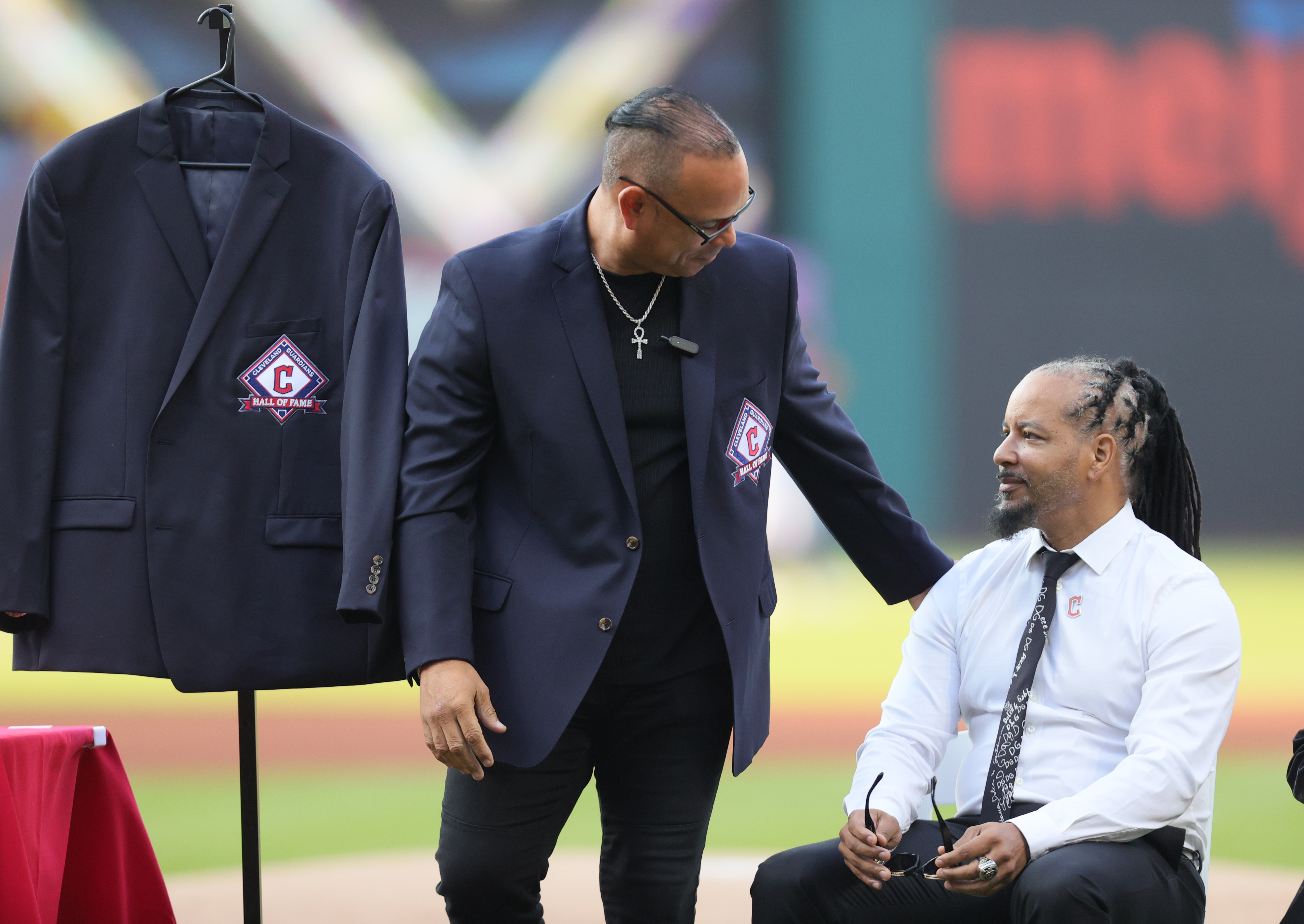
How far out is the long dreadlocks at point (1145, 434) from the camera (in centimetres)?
224

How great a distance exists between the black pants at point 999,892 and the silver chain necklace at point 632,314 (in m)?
0.83

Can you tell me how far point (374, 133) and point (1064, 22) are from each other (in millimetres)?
6022

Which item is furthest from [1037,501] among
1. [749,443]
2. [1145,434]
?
[749,443]

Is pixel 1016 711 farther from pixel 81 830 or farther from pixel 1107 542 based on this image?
pixel 81 830

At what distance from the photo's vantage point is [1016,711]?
6.90 feet

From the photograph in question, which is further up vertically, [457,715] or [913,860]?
[457,715]

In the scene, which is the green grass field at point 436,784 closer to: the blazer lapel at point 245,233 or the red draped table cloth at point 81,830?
the red draped table cloth at point 81,830

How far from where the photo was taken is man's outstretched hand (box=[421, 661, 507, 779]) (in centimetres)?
193

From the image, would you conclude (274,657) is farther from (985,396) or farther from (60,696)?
(985,396)

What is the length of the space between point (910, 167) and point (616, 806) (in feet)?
32.3

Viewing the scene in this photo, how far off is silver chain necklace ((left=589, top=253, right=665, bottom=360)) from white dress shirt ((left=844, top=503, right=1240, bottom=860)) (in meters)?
0.68

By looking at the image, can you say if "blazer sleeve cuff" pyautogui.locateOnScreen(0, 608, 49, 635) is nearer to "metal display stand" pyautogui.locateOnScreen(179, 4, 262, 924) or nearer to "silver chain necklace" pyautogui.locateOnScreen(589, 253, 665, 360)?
"metal display stand" pyautogui.locateOnScreen(179, 4, 262, 924)

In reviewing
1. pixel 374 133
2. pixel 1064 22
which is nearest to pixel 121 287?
pixel 374 133

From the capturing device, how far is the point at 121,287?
2.27 m
